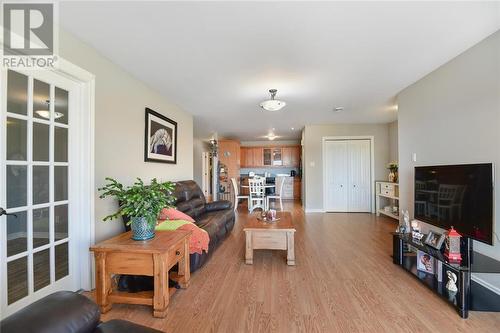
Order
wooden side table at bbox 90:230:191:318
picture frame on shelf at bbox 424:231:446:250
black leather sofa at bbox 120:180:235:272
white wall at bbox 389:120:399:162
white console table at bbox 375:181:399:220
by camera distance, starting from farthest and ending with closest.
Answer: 1. white wall at bbox 389:120:399:162
2. white console table at bbox 375:181:399:220
3. black leather sofa at bbox 120:180:235:272
4. picture frame on shelf at bbox 424:231:446:250
5. wooden side table at bbox 90:230:191:318

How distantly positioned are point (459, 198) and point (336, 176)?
12.9 feet

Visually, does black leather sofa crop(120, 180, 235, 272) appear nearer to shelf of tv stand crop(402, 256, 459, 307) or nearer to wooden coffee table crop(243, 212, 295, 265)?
wooden coffee table crop(243, 212, 295, 265)

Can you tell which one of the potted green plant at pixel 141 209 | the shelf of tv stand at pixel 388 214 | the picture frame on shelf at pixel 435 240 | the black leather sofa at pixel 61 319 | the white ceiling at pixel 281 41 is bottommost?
the shelf of tv stand at pixel 388 214

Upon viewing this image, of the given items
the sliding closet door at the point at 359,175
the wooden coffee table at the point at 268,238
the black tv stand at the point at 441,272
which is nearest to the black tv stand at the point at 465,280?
the black tv stand at the point at 441,272

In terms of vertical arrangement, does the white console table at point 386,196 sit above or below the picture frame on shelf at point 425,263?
above

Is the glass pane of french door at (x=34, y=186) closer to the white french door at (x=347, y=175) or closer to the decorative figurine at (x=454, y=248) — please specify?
the decorative figurine at (x=454, y=248)

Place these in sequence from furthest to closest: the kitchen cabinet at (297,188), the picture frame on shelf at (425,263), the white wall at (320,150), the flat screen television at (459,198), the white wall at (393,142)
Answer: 1. the kitchen cabinet at (297,188)
2. the white wall at (320,150)
3. the white wall at (393,142)
4. the picture frame on shelf at (425,263)
5. the flat screen television at (459,198)

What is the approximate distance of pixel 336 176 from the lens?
6.09 meters

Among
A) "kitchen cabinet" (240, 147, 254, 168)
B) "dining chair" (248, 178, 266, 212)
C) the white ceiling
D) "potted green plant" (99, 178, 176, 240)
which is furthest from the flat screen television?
"kitchen cabinet" (240, 147, 254, 168)

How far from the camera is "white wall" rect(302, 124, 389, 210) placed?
5914mm

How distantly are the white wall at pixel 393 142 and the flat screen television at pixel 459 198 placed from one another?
325 centimetres

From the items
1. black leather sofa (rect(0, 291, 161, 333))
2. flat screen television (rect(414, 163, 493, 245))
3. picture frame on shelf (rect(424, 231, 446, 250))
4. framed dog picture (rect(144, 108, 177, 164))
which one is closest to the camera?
black leather sofa (rect(0, 291, 161, 333))

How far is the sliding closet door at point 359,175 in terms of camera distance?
5.99 metres

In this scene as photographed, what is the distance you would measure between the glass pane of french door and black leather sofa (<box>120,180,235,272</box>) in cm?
65
